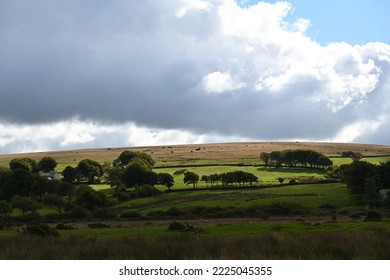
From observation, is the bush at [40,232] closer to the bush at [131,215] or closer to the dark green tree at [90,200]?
the bush at [131,215]

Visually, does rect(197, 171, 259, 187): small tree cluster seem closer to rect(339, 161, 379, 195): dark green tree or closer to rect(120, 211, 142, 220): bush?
rect(339, 161, 379, 195): dark green tree

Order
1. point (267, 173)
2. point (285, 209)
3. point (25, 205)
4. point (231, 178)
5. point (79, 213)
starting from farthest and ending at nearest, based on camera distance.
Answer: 1. point (267, 173)
2. point (231, 178)
3. point (25, 205)
4. point (79, 213)
5. point (285, 209)

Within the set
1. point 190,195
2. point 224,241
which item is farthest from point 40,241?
point 190,195

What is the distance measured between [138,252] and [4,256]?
15.6 feet

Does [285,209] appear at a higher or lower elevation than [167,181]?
lower

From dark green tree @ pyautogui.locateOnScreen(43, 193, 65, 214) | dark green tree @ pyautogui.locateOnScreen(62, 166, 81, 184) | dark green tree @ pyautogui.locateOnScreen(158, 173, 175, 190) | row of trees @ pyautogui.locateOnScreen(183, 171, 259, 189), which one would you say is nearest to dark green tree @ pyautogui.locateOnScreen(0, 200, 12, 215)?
dark green tree @ pyautogui.locateOnScreen(43, 193, 65, 214)

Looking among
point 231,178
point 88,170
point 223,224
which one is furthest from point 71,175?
point 223,224

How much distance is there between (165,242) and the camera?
54.2 feet

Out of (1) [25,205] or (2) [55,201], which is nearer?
(1) [25,205]

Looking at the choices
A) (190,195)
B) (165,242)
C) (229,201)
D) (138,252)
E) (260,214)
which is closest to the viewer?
(138,252)

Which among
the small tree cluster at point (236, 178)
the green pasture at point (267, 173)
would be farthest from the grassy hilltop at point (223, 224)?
the small tree cluster at point (236, 178)

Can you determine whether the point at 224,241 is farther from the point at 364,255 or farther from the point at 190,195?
the point at 190,195

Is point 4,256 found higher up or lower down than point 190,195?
higher up

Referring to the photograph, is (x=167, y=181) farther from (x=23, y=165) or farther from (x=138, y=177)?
(x=23, y=165)
